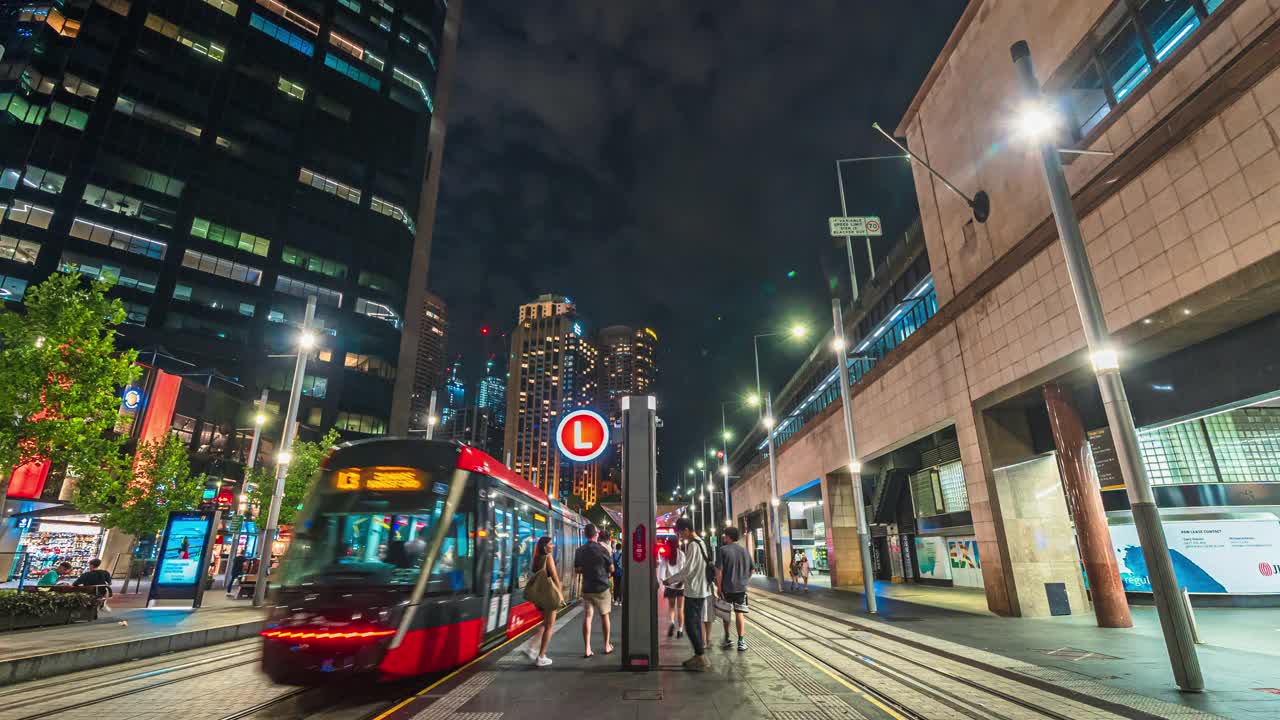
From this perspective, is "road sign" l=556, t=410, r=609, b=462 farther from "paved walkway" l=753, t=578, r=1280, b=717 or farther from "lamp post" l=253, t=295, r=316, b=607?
"lamp post" l=253, t=295, r=316, b=607

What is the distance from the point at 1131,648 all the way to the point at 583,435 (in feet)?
32.2

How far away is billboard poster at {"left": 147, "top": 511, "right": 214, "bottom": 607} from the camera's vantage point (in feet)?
58.1

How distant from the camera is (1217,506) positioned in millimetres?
14242

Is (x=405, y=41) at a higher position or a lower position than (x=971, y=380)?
higher

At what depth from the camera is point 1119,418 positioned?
24.3 feet

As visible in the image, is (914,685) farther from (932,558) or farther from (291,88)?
(291,88)

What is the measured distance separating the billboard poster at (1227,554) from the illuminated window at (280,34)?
3048 inches

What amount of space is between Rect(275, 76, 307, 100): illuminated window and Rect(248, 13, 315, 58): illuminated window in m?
4.56

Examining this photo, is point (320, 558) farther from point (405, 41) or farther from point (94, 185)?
point (405, 41)

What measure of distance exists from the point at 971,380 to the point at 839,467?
12.1m

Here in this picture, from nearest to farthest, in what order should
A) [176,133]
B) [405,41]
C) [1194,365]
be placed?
[1194,365] → [176,133] → [405,41]

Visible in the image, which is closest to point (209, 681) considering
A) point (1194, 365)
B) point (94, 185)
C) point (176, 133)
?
point (1194, 365)

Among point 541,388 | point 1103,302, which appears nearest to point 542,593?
point 1103,302

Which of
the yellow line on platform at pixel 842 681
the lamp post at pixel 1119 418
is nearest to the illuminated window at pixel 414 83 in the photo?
the lamp post at pixel 1119 418
